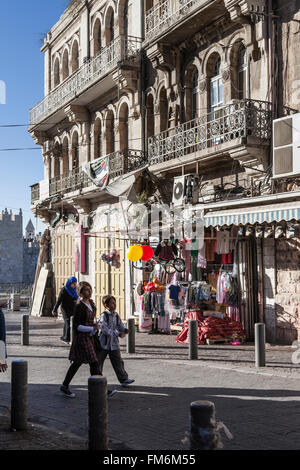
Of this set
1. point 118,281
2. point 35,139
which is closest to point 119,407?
point 118,281

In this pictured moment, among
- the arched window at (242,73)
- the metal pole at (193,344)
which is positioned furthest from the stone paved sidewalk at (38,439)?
the arched window at (242,73)

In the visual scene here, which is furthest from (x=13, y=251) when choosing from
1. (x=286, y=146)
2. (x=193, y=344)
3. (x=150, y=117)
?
(x=193, y=344)

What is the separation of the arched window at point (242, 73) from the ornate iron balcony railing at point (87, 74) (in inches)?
194

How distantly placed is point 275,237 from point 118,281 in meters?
8.62

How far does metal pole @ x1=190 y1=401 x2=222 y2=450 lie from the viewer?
4590 millimetres

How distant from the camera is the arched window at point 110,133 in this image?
22.4 m

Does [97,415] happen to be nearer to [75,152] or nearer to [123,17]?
[123,17]

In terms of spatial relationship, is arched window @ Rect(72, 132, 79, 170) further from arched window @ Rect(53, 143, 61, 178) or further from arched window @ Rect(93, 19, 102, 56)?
arched window @ Rect(93, 19, 102, 56)

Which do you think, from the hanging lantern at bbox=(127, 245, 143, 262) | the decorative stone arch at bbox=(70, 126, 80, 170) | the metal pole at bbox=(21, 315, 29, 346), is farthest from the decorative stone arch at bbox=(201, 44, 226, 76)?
the decorative stone arch at bbox=(70, 126, 80, 170)

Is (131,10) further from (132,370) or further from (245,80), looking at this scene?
(132,370)

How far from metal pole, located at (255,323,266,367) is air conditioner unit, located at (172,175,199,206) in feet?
18.8

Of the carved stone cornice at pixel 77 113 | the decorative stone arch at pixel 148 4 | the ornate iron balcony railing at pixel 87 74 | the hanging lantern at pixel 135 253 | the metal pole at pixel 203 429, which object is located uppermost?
the decorative stone arch at pixel 148 4

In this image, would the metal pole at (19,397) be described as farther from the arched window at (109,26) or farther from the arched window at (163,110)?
the arched window at (109,26)

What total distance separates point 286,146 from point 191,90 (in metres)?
5.60
